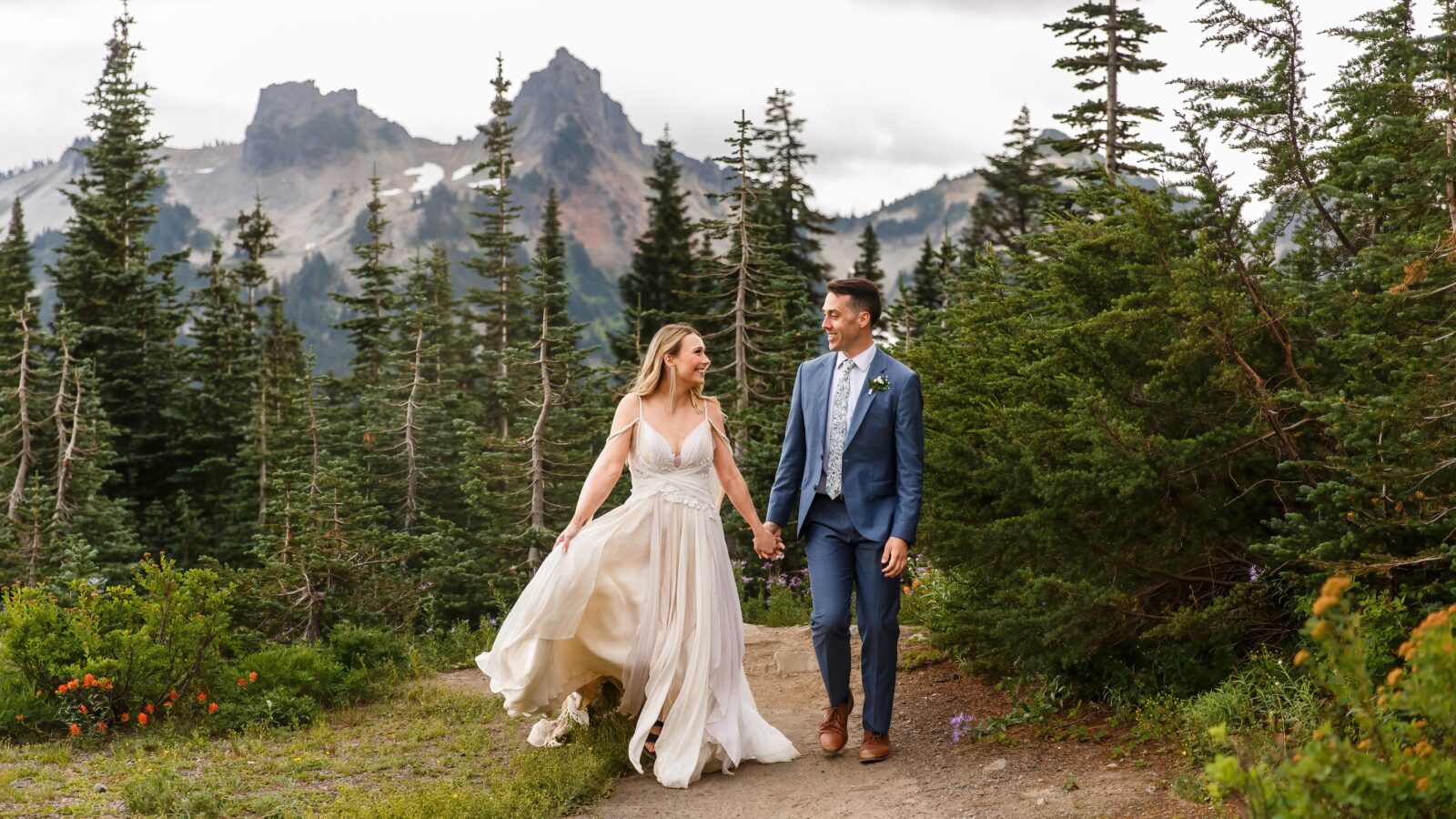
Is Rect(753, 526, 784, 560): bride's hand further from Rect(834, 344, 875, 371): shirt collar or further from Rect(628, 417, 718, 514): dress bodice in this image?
Rect(834, 344, 875, 371): shirt collar

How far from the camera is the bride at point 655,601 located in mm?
6250

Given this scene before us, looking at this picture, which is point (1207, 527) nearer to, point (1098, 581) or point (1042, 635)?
point (1098, 581)

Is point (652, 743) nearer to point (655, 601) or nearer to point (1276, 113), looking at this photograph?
point (655, 601)

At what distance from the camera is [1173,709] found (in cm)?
593

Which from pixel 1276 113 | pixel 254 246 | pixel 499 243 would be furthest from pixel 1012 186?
pixel 1276 113

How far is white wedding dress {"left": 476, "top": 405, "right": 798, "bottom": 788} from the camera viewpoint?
6.24 m

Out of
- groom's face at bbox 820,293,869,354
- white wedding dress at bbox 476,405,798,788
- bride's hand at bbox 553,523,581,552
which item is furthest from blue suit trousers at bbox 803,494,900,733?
bride's hand at bbox 553,523,581,552

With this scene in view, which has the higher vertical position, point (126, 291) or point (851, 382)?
point (126, 291)

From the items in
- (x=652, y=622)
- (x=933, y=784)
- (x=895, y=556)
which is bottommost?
(x=933, y=784)

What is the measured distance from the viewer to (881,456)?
6.03 m

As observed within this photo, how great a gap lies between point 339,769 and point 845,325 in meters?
4.07

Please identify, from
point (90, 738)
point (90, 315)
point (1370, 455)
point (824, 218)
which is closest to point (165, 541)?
point (90, 315)

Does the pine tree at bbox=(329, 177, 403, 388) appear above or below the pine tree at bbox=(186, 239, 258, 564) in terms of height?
above

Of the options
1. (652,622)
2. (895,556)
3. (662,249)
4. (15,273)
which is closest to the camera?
(895,556)
